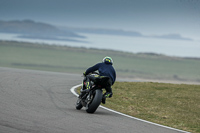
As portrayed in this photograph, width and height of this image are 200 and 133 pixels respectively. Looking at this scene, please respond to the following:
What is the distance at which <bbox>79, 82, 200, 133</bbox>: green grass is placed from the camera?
14.1m

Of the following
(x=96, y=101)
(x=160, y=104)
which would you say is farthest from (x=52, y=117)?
(x=160, y=104)

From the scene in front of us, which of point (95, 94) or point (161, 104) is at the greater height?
point (95, 94)

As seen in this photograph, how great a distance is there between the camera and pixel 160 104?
1750 centimetres

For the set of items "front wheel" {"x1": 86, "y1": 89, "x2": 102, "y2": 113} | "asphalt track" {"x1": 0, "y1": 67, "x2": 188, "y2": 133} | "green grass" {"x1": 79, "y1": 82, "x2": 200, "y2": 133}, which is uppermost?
"front wheel" {"x1": 86, "y1": 89, "x2": 102, "y2": 113}

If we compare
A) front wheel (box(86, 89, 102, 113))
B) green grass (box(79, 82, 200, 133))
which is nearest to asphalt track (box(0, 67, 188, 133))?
front wheel (box(86, 89, 102, 113))

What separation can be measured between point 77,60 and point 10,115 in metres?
126

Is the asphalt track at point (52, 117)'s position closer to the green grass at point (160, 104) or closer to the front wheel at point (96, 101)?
the front wheel at point (96, 101)

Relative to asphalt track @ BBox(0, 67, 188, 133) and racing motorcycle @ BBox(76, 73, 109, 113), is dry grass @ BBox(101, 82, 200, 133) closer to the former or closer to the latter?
asphalt track @ BBox(0, 67, 188, 133)

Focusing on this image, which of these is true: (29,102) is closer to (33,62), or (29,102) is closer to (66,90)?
(66,90)

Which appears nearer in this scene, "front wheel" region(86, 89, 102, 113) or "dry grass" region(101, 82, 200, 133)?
"front wheel" region(86, 89, 102, 113)

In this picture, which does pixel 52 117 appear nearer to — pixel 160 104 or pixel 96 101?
pixel 96 101

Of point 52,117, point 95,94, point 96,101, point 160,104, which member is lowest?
point 160,104

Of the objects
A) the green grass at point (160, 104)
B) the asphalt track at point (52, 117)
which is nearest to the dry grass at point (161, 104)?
the green grass at point (160, 104)

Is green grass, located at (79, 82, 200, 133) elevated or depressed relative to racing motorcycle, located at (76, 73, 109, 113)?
depressed
